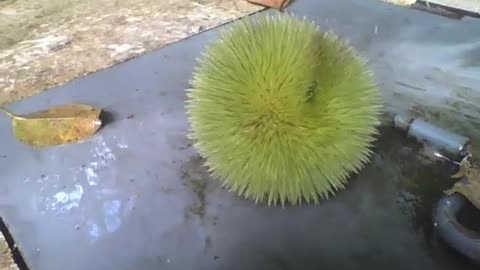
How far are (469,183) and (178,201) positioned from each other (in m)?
0.31

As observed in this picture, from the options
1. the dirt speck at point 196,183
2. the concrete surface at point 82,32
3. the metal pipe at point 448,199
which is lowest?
the dirt speck at point 196,183

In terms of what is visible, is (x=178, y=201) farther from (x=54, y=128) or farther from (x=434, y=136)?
(x=434, y=136)

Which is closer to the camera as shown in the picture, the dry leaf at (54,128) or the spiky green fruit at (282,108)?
the spiky green fruit at (282,108)

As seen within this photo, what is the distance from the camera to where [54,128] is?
2.40 feet

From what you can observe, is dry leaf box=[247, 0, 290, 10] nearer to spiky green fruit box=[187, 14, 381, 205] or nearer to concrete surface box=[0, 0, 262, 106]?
concrete surface box=[0, 0, 262, 106]

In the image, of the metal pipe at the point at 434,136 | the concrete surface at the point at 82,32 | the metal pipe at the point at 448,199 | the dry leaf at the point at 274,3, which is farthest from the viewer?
the dry leaf at the point at 274,3

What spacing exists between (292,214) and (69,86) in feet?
1.23

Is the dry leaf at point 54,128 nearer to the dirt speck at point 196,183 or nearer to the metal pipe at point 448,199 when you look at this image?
the dirt speck at point 196,183

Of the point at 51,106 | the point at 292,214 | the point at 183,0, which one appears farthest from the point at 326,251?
the point at 183,0

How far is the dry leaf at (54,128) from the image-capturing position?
73 centimetres

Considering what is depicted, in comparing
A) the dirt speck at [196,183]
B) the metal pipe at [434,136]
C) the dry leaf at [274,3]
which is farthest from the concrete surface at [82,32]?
the metal pipe at [434,136]

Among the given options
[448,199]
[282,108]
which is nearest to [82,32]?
[282,108]

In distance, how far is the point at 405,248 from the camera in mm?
588

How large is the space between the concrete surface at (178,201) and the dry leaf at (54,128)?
0.05 feet
